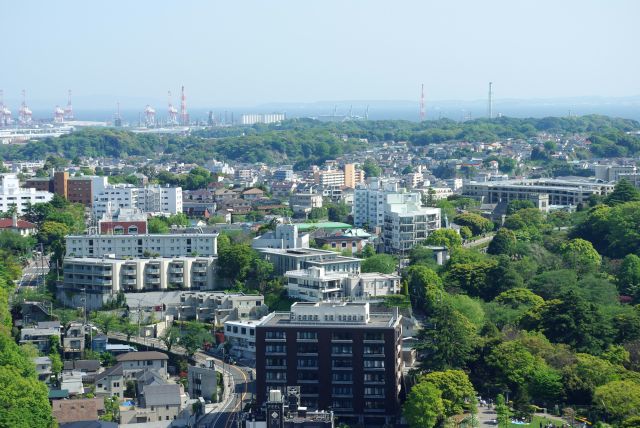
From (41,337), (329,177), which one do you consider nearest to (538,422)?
(41,337)

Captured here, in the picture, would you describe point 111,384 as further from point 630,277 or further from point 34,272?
point 630,277

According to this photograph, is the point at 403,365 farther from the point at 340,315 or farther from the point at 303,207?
the point at 303,207

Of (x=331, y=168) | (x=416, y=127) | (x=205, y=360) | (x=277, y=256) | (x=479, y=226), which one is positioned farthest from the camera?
(x=416, y=127)

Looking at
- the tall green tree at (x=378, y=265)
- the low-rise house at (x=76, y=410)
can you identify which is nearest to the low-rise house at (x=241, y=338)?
the low-rise house at (x=76, y=410)

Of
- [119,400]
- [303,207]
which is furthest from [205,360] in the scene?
[303,207]

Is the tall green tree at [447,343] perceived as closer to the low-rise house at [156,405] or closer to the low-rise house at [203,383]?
the low-rise house at [203,383]

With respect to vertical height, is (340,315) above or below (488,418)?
above

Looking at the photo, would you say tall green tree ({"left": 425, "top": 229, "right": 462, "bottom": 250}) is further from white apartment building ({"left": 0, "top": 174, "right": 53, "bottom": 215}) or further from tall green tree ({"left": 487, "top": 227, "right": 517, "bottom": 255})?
white apartment building ({"left": 0, "top": 174, "right": 53, "bottom": 215})
